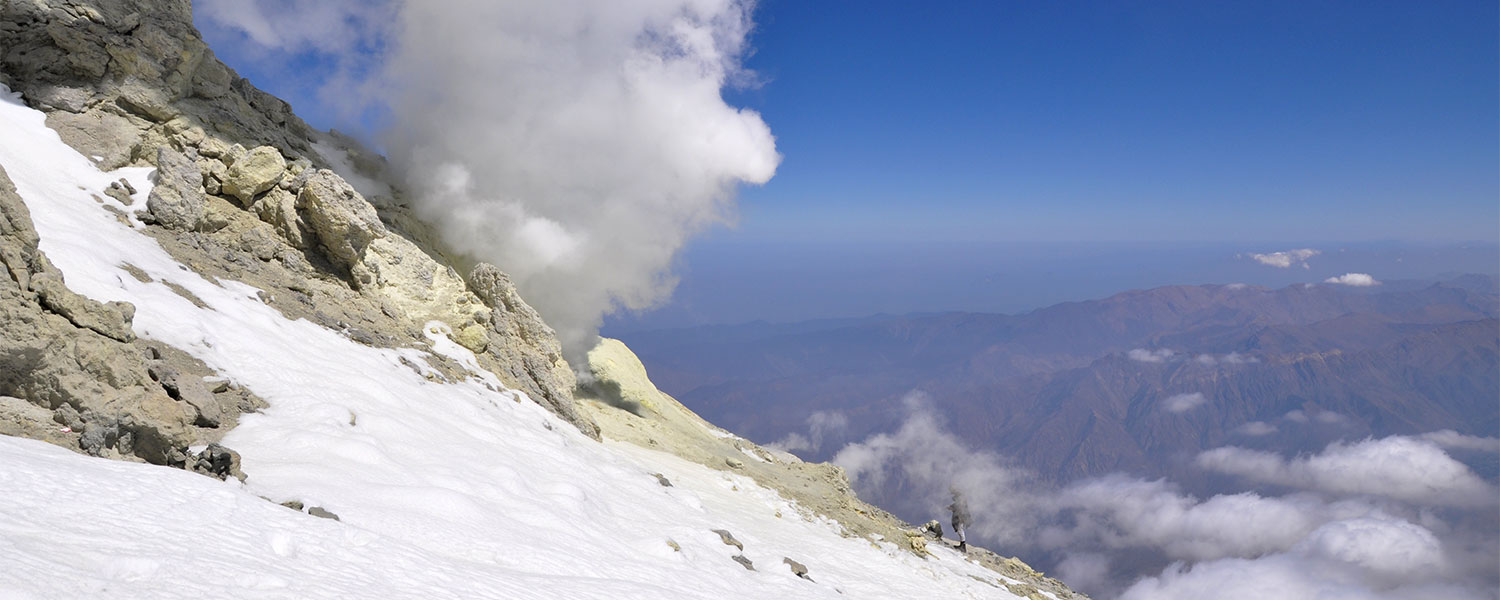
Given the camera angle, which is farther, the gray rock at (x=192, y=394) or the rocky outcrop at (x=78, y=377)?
the gray rock at (x=192, y=394)

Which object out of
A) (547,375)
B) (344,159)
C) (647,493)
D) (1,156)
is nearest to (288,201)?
(1,156)

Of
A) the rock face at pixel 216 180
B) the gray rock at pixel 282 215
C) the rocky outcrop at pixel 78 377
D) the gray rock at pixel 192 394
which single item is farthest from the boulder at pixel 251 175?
the gray rock at pixel 192 394

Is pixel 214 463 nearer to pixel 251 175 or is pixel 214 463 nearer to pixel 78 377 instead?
pixel 78 377

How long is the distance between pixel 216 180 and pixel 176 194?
5.47ft

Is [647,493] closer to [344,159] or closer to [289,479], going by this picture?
[289,479]

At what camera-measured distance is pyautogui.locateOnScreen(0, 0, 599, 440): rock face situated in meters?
17.7

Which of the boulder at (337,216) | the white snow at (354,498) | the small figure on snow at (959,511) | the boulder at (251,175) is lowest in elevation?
the small figure on snow at (959,511)

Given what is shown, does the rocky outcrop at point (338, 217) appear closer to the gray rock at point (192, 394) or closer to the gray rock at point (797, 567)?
the gray rock at point (192, 394)

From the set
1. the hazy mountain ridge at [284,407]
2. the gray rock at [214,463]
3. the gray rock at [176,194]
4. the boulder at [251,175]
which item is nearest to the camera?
the hazy mountain ridge at [284,407]

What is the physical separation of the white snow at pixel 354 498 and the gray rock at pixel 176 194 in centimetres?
77

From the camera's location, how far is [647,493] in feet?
52.0

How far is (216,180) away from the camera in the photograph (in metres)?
19.0

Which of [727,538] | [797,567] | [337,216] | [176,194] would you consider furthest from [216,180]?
[797,567]

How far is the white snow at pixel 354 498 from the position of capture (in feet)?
17.0
